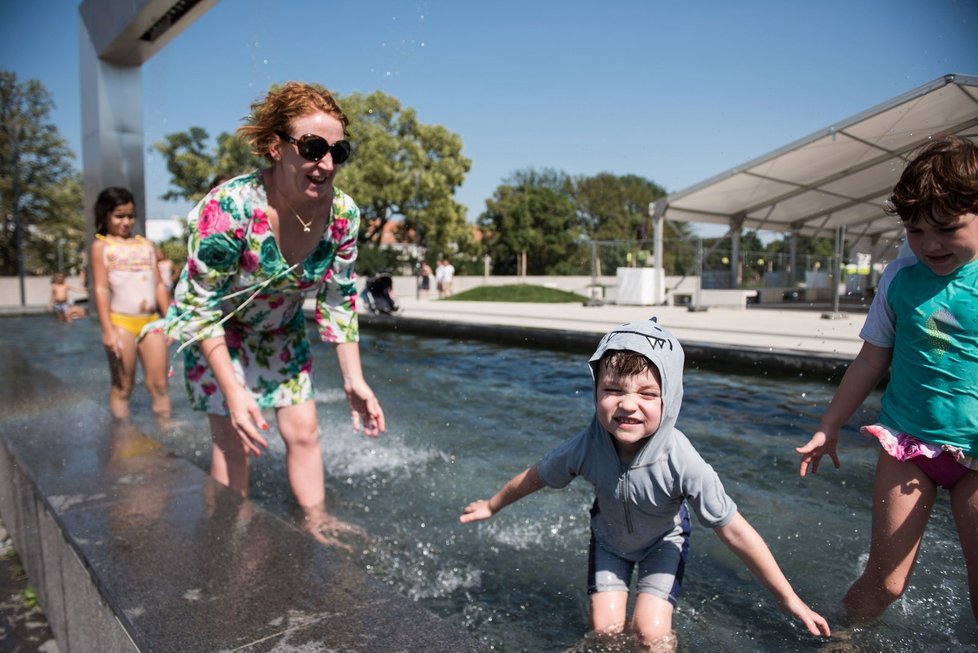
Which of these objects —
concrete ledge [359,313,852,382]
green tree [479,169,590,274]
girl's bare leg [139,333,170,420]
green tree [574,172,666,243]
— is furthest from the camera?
green tree [574,172,666,243]

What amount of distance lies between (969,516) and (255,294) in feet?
8.39

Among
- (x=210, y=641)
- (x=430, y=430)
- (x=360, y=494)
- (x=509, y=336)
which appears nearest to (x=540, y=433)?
(x=430, y=430)

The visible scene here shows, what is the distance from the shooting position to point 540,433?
5.11m

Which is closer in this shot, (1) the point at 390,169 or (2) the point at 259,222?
(2) the point at 259,222

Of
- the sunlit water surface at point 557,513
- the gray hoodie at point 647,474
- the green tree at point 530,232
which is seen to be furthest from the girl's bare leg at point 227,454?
the green tree at point 530,232

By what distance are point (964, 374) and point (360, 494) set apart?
2.91m

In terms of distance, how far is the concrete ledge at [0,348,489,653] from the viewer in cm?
167

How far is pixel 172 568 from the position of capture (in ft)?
6.70

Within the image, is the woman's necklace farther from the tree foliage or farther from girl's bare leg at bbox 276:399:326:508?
the tree foliage

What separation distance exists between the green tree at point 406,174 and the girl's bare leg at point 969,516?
116 feet

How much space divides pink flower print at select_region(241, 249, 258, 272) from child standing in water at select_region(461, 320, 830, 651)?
1.27 metres

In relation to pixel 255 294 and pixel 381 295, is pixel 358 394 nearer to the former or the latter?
pixel 255 294

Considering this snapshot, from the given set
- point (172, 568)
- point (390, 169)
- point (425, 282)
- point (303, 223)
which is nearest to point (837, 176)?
point (303, 223)

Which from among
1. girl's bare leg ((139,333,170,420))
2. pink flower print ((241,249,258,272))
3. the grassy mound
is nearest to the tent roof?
pink flower print ((241,249,258,272))
